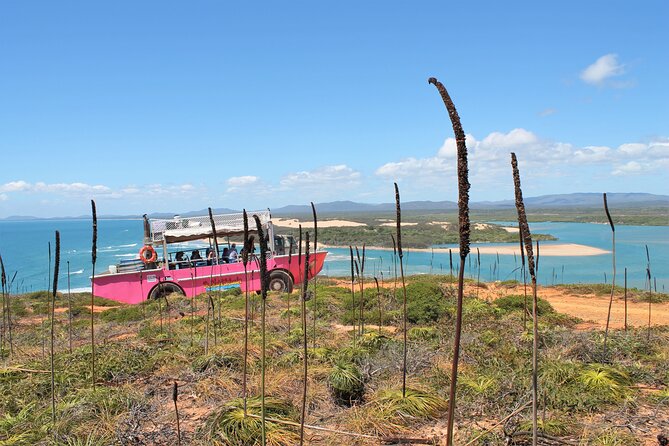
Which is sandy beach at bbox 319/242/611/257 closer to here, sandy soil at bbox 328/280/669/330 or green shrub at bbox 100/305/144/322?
sandy soil at bbox 328/280/669/330

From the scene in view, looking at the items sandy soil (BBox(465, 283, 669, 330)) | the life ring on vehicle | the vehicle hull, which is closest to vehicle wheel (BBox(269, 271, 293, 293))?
the vehicle hull

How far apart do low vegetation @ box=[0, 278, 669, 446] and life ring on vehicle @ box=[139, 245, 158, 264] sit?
9102 mm

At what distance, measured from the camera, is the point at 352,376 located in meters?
6.51

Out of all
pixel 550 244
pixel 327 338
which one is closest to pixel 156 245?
pixel 327 338

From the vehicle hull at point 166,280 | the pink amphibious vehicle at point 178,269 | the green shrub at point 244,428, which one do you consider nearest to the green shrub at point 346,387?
the green shrub at point 244,428

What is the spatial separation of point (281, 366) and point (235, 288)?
13262 millimetres

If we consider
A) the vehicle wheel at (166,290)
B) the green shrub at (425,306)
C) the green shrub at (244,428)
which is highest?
the green shrub at (244,428)

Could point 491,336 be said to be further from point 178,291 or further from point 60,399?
point 178,291

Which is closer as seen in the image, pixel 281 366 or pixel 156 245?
pixel 281 366

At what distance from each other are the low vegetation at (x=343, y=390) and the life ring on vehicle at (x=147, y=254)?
9102 millimetres

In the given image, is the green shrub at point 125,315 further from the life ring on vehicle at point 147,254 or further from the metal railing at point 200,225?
the metal railing at point 200,225

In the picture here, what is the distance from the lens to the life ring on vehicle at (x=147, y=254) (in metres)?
19.6

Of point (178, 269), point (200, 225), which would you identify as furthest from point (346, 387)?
point (178, 269)

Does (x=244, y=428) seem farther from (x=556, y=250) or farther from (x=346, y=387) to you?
(x=556, y=250)
